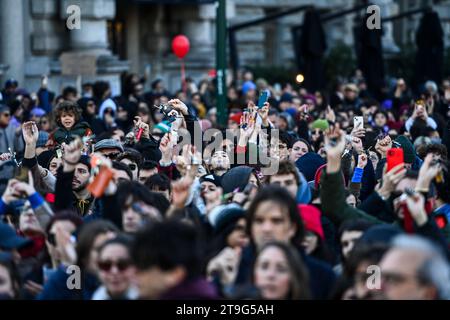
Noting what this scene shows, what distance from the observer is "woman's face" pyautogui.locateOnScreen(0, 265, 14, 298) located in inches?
284

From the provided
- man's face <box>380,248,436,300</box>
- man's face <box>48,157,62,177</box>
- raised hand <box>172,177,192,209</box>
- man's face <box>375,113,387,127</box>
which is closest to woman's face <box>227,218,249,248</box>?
raised hand <box>172,177,192,209</box>

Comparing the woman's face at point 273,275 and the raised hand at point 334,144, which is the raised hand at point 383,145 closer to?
the raised hand at point 334,144

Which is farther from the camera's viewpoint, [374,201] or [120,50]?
[120,50]

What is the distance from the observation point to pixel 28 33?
2378 cm

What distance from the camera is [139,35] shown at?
28.0 meters

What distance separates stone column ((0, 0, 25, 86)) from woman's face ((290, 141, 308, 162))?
33.4 ft

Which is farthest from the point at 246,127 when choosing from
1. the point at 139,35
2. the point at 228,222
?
the point at 139,35

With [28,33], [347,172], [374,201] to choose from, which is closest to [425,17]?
[28,33]

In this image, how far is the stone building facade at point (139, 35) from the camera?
75.2 ft

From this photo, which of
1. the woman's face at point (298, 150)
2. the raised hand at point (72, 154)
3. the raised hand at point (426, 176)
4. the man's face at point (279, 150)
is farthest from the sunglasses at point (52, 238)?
the woman's face at point (298, 150)
